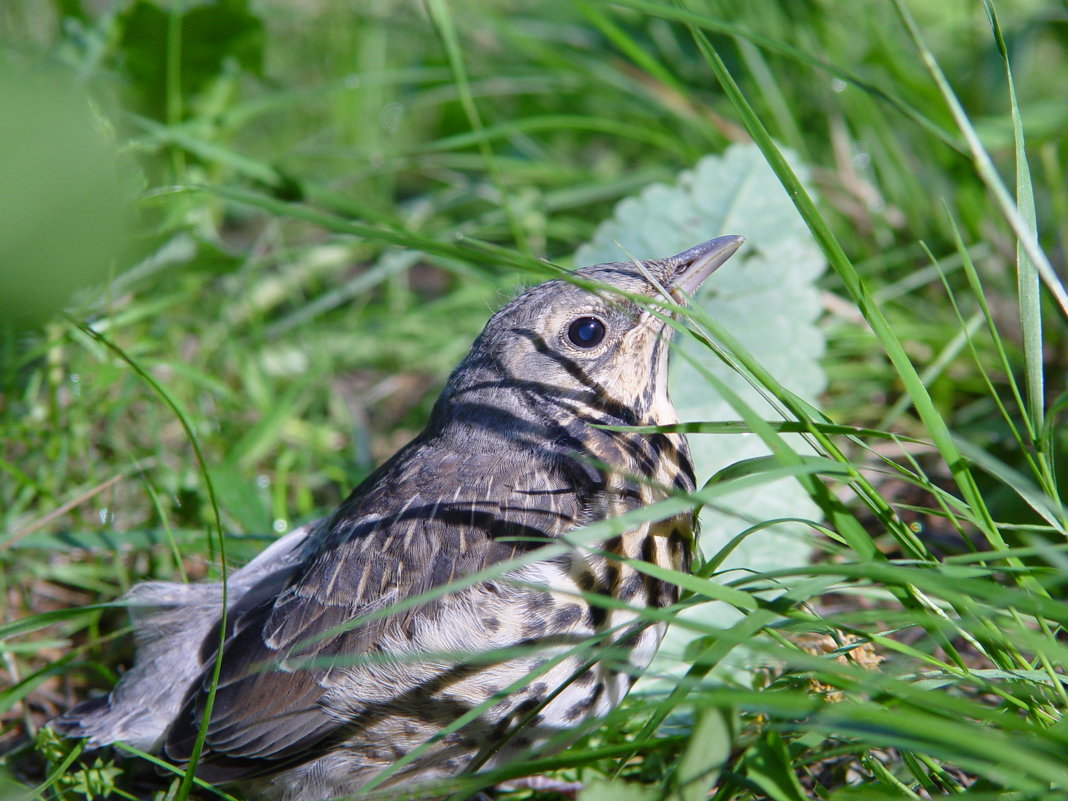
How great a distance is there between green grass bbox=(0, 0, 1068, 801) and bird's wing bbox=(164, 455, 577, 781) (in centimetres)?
40

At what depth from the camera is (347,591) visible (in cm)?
272

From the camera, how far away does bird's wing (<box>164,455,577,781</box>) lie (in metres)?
2.64

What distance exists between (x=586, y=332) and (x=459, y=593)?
894mm

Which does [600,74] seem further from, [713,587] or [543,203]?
[713,587]

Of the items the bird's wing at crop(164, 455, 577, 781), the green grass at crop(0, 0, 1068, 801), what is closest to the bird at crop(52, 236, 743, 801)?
the bird's wing at crop(164, 455, 577, 781)

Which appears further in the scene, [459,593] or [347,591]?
[347,591]

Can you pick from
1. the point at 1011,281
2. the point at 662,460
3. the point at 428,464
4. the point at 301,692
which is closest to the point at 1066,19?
the point at 1011,281

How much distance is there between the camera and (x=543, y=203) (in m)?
4.70

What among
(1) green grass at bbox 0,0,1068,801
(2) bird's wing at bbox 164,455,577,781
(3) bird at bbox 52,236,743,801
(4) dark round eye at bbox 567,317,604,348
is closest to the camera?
(1) green grass at bbox 0,0,1068,801

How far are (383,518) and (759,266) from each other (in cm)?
172

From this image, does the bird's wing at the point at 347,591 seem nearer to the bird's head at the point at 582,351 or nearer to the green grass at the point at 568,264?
the bird's head at the point at 582,351

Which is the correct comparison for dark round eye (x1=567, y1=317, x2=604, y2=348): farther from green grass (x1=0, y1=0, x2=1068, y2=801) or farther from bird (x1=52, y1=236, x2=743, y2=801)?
green grass (x1=0, y1=0, x2=1068, y2=801)

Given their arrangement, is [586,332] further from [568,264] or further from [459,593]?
[568,264]

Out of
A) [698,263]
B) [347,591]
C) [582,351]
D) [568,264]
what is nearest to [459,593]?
[347,591]
